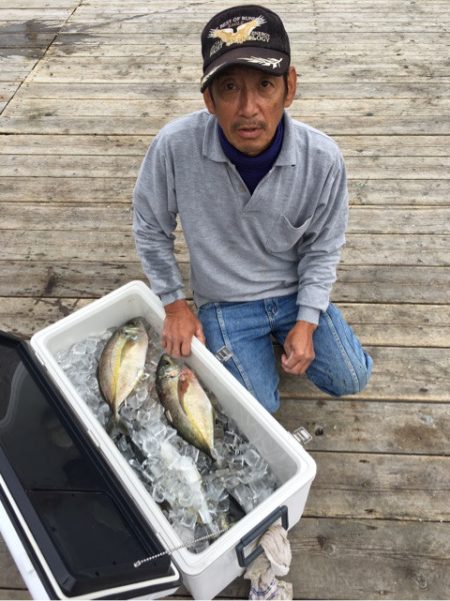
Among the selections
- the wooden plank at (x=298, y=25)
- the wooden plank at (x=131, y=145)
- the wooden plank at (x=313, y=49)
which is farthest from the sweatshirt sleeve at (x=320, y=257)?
the wooden plank at (x=298, y=25)

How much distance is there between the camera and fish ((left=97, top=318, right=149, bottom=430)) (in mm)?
1564

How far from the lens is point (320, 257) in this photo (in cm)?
169

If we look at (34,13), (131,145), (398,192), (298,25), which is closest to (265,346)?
(398,192)

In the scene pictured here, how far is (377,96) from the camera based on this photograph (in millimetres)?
3521

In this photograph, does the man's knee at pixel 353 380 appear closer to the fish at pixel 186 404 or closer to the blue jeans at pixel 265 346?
the blue jeans at pixel 265 346

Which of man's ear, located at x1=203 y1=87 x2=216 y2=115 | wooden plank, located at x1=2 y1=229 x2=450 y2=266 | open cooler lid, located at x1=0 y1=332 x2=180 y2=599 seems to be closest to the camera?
open cooler lid, located at x1=0 y1=332 x2=180 y2=599

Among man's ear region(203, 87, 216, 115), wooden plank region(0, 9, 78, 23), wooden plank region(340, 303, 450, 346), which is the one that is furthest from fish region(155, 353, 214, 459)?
wooden plank region(0, 9, 78, 23)

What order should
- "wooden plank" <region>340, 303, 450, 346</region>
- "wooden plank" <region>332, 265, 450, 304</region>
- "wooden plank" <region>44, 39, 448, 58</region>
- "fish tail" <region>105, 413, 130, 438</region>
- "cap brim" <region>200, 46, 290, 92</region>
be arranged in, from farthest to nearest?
"wooden plank" <region>44, 39, 448, 58</region> → "wooden plank" <region>332, 265, 450, 304</region> → "wooden plank" <region>340, 303, 450, 346</region> → "fish tail" <region>105, 413, 130, 438</region> → "cap brim" <region>200, 46, 290, 92</region>

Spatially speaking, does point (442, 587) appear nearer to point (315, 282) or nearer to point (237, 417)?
point (237, 417)

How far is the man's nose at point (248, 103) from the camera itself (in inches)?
47.9

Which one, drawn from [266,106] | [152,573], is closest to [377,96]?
[266,106]

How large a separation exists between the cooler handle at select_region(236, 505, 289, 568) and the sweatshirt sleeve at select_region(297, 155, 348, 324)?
68cm

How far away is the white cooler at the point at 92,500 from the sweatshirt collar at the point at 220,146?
1.96ft

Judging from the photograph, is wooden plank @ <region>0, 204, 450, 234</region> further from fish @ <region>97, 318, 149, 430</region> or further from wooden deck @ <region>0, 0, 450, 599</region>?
fish @ <region>97, 318, 149, 430</region>
